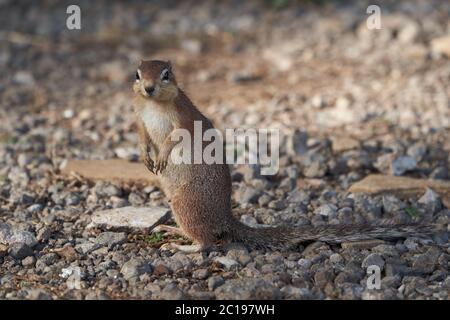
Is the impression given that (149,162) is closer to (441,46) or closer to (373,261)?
(373,261)

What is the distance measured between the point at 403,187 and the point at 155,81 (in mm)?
2512

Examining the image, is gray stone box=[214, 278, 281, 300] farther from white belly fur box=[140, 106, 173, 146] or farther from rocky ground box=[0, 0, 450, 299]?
white belly fur box=[140, 106, 173, 146]

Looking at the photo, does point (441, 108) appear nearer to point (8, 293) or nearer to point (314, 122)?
point (314, 122)

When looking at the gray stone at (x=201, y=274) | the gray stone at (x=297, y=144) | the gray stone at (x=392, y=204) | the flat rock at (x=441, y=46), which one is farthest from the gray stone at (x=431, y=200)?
the flat rock at (x=441, y=46)

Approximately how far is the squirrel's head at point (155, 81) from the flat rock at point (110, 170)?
5.19ft

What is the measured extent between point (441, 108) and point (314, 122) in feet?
4.76

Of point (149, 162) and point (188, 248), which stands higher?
point (149, 162)

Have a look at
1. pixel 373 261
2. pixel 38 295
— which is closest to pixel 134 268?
pixel 38 295

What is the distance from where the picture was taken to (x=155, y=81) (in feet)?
17.9

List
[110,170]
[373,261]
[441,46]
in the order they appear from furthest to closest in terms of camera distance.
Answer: [441,46] → [110,170] → [373,261]

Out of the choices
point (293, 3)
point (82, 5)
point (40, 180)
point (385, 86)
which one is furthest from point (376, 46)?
point (40, 180)

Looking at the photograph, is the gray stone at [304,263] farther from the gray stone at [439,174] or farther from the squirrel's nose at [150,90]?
the gray stone at [439,174]

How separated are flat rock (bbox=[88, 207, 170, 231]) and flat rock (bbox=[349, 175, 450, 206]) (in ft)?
5.66

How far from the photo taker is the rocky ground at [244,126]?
5.28 m
